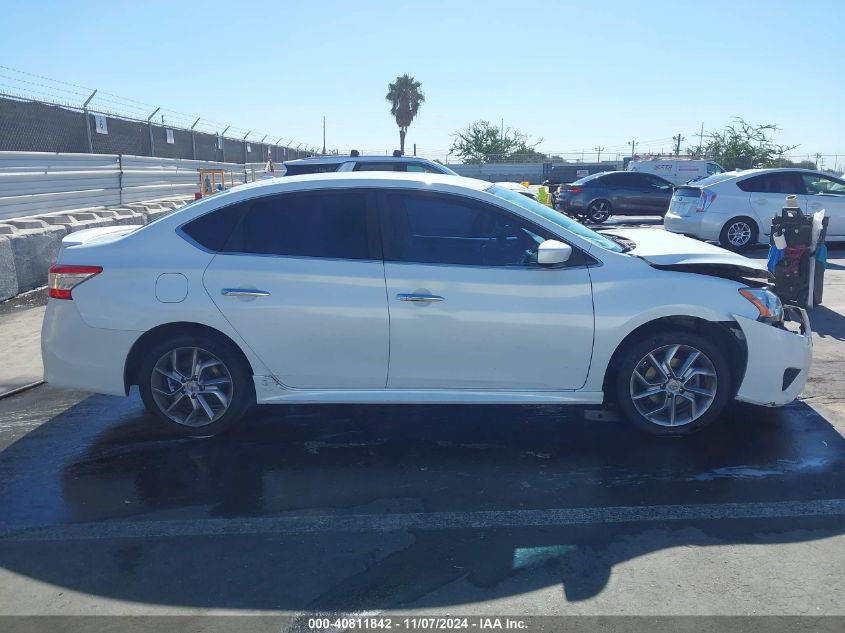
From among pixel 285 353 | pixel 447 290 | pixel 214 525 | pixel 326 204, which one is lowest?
pixel 214 525

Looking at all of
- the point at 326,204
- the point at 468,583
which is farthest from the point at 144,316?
the point at 468,583

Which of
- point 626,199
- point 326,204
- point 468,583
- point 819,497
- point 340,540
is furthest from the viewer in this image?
point 626,199

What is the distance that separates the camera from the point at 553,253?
441 centimetres

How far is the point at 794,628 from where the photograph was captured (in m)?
2.84

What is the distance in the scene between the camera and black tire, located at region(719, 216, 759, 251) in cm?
1303

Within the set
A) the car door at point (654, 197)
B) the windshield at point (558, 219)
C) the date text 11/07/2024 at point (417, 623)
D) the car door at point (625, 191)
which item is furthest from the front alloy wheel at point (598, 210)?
the date text 11/07/2024 at point (417, 623)

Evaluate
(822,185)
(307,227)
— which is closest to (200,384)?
(307,227)

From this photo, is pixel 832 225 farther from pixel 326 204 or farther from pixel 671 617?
pixel 671 617

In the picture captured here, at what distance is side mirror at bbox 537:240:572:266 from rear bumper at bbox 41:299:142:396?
263 centimetres

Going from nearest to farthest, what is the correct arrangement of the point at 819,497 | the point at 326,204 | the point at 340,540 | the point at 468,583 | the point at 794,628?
the point at 794,628 → the point at 468,583 → the point at 340,540 → the point at 819,497 → the point at 326,204

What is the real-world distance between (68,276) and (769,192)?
12.0m

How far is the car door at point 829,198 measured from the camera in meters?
12.9

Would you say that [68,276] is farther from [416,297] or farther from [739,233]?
[739,233]

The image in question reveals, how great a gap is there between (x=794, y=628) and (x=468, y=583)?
1300 mm
